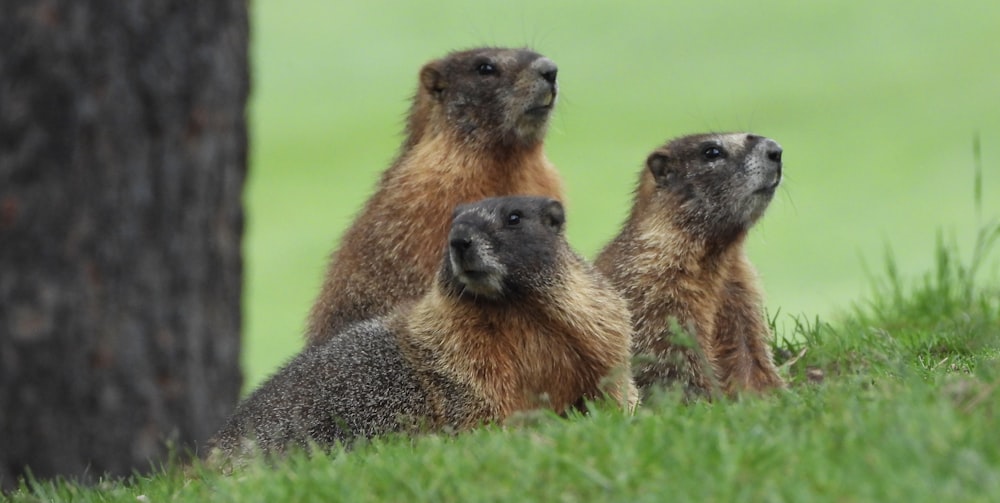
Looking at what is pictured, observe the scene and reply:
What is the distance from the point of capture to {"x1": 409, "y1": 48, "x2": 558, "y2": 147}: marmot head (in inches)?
328

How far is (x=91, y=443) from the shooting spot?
8.19 metres

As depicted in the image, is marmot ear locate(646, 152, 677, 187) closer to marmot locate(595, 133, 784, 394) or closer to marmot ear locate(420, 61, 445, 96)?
marmot locate(595, 133, 784, 394)

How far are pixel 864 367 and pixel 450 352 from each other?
76.9 inches

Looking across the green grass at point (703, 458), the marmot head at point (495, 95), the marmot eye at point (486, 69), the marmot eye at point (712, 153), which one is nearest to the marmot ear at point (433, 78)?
the marmot head at point (495, 95)

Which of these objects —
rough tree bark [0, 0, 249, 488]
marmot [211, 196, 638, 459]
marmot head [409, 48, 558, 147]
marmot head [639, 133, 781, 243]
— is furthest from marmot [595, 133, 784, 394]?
rough tree bark [0, 0, 249, 488]

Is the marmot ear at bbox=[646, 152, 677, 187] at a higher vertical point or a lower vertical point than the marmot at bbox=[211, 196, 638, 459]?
higher

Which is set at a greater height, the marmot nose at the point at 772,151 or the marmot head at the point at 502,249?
the marmot nose at the point at 772,151

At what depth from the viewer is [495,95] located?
8.39m

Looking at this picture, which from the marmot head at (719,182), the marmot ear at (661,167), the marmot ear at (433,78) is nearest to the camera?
the marmot head at (719,182)

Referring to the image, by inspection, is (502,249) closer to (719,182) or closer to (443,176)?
(719,182)

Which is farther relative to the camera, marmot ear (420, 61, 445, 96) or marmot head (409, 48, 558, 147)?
marmot ear (420, 61, 445, 96)

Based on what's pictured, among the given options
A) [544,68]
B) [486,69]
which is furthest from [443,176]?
[544,68]

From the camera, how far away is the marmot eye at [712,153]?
7535 millimetres

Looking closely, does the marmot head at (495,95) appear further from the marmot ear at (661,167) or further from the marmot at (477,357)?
the marmot at (477,357)
